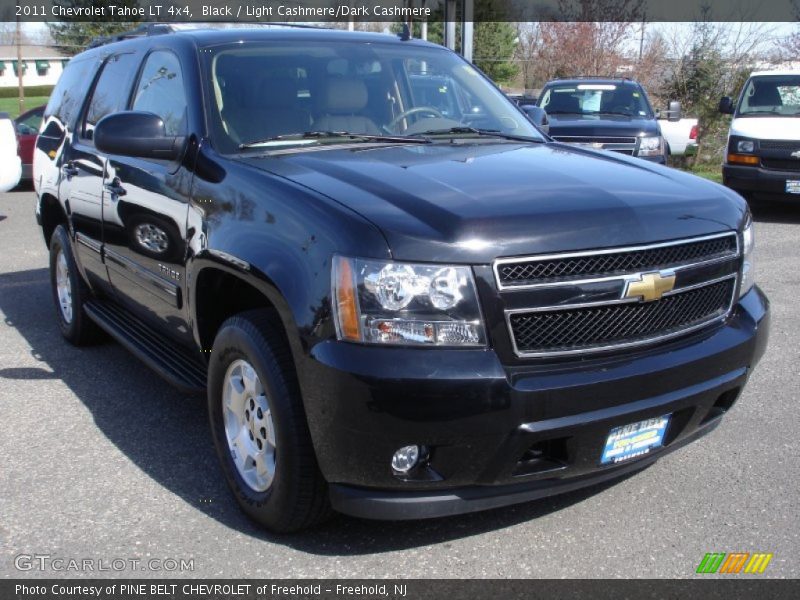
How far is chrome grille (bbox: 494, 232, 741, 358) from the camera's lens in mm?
2799

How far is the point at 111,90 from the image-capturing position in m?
5.05

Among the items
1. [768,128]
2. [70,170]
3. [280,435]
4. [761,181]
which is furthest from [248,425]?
[768,128]

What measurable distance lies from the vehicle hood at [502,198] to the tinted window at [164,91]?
0.69 meters

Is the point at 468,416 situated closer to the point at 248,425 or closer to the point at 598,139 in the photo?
the point at 248,425

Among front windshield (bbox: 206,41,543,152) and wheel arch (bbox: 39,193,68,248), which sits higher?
front windshield (bbox: 206,41,543,152)

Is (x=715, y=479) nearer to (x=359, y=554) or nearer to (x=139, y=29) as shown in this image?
(x=359, y=554)

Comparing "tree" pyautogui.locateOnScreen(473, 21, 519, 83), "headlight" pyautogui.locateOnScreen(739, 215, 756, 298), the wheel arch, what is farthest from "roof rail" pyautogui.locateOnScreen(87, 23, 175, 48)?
"tree" pyautogui.locateOnScreen(473, 21, 519, 83)

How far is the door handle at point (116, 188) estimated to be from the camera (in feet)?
14.5

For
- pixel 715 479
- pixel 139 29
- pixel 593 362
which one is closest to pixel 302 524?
pixel 593 362

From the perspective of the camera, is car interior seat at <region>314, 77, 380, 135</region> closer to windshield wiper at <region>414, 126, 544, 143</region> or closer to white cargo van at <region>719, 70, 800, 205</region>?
windshield wiper at <region>414, 126, 544, 143</region>

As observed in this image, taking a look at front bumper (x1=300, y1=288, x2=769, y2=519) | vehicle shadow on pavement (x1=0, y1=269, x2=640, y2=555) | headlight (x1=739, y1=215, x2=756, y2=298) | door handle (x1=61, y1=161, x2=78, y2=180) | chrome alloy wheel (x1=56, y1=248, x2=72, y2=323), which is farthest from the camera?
chrome alloy wheel (x1=56, y1=248, x2=72, y2=323)

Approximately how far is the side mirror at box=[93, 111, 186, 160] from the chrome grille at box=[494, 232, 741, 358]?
1780mm

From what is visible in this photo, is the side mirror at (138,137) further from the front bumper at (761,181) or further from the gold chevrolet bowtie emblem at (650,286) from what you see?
the front bumper at (761,181)

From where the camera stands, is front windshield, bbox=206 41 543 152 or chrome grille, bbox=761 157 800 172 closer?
front windshield, bbox=206 41 543 152
